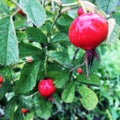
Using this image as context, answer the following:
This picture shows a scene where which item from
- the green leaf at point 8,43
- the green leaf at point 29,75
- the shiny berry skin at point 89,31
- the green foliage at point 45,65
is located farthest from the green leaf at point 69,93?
the shiny berry skin at point 89,31

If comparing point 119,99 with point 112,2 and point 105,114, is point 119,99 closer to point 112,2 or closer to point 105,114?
point 105,114

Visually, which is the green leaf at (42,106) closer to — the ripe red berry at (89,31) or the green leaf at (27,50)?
the green leaf at (27,50)

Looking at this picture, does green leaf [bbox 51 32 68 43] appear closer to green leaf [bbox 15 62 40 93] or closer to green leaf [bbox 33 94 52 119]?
green leaf [bbox 15 62 40 93]

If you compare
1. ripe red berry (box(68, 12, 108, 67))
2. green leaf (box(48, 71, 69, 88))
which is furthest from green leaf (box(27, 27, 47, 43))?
ripe red berry (box(68, 12, 108, 67))

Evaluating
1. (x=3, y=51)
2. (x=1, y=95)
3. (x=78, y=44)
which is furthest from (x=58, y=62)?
(x=78, y=44)

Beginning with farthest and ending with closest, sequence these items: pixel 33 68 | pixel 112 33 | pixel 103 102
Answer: pixel 103 102 → pixel 33 68 → pixel 112 33

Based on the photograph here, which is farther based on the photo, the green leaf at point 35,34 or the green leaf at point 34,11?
the green leaf at point 35,34
